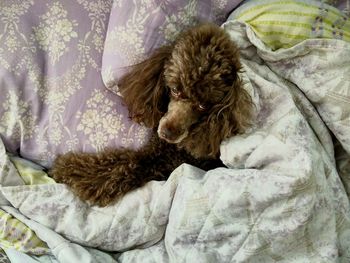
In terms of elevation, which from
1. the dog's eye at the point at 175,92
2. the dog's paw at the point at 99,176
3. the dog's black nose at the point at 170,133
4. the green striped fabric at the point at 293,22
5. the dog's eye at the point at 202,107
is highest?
the green striped fabric at the point at 293,22

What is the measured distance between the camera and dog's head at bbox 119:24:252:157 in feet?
3.03

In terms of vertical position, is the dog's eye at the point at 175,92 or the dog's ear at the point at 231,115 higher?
the dog's eye at the point at 175,92

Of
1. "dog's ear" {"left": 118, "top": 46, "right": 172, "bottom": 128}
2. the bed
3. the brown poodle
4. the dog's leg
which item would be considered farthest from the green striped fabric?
the dog's leg

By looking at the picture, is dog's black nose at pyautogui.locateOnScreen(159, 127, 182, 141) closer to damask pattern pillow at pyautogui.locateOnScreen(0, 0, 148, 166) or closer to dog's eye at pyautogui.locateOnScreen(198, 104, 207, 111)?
dog's eye at pyautogui.locateOnScreen(198, 104, 207, 111)

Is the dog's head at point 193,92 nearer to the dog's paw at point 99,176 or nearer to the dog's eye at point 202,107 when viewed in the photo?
the dog's eye at point 202,107

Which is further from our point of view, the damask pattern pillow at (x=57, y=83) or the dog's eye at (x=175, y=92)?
the damask pattern pillow at (x=57, y=83)

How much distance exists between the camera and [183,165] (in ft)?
3.53

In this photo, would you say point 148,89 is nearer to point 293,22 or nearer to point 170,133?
point 170,133

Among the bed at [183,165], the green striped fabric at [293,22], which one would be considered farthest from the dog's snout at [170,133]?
the green striped fabric at [293,22]

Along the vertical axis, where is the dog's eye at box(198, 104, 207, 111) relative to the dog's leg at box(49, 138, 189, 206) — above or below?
above

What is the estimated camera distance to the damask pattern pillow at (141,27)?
106cm

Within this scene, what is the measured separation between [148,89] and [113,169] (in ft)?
0.80

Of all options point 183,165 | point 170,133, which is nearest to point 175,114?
point 170,133

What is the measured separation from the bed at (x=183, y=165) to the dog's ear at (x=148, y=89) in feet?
0.20
